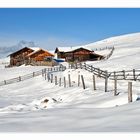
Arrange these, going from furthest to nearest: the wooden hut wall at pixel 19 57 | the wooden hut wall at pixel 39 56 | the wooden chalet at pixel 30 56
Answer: the wooden hut wall at pixel 19 57, the wooden hut wall at pixel 39 56, the wooden chalet at pixel 30 56

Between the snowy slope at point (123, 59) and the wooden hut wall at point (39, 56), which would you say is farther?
the wooden hut wall at point (39, 56)

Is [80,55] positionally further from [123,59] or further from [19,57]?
[123,59]

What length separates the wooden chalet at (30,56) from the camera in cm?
9275

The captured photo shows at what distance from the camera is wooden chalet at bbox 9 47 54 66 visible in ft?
304

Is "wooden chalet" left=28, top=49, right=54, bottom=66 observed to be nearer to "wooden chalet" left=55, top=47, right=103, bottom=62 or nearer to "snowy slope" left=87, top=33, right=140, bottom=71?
"wooden chalet" left=55, top=47, right=103, bottom=62

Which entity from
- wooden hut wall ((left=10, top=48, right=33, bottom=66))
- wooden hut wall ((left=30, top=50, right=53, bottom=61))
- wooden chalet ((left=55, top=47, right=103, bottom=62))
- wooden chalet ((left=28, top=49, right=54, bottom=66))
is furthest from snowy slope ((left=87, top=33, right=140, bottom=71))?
wooden hut wall ((left=10, top=48, right=33, bottom=66))

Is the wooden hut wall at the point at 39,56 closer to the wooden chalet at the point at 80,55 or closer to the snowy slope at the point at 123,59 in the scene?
the wooden chalet at the point at 80,55

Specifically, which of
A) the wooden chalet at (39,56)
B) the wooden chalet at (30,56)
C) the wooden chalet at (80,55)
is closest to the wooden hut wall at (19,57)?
the wooden chalet at (30,56)

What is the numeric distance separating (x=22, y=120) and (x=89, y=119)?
6.25 feet
